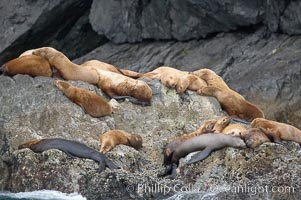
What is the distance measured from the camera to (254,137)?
427 inches

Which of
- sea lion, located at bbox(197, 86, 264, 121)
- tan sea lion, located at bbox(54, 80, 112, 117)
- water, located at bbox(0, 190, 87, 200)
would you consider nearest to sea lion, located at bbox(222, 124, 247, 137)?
sea lion, located at bbox(197, 86, 264, 121)

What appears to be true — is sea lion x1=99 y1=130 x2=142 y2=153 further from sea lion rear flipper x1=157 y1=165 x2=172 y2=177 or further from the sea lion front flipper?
the sea lion front flipper

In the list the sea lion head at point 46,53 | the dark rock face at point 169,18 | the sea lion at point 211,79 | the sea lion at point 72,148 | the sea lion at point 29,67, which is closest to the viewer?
the sea lion at point 72,148

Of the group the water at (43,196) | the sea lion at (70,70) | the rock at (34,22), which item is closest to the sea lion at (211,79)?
the sea lion at (70,70)

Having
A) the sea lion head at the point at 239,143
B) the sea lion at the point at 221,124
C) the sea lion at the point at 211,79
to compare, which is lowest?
the sea lion at the point at 211,79

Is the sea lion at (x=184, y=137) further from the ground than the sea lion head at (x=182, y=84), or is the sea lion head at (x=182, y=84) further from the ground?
the sea lion at (x=184, y=137)

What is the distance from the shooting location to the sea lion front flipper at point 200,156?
10.8 metres

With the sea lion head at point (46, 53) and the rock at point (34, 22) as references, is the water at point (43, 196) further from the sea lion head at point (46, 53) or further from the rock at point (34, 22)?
the rock at point (34, 22)

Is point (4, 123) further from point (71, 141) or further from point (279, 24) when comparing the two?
point (279, 24)

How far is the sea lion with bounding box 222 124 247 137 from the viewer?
11106 mm

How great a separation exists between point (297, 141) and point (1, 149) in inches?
172

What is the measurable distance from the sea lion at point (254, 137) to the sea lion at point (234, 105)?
7.80 ft

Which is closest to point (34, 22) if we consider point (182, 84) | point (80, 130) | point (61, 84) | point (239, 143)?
point (182, 84)

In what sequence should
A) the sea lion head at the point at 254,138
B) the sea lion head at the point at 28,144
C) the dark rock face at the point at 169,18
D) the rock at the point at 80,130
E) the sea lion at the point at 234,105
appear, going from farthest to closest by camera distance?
the dark rock face at the point at 169,18 → the sea lion at the point at 234,105 → the sea lion head at the point at 28,144 → the sea lion head at the point at 254,138 → the rock at the point at 80,130
